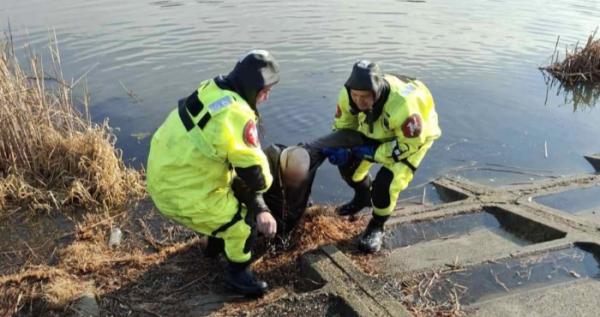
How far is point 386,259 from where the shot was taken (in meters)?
4.03

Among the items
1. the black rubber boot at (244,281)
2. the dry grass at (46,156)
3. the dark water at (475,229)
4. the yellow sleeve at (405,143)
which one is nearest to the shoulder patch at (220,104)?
the black rubber boot at (244,281)

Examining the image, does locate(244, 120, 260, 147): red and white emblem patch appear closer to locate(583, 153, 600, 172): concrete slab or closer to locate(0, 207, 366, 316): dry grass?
locate(0, 207, 366, 316): dry grass

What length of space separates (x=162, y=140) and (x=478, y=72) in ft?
28.7

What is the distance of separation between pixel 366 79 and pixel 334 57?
7375mm

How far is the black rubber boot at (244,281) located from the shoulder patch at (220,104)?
1111 mm

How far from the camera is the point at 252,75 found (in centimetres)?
312

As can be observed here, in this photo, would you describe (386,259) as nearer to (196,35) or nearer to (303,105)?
(303,105)

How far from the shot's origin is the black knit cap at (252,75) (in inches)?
123

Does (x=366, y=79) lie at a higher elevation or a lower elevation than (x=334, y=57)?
higher

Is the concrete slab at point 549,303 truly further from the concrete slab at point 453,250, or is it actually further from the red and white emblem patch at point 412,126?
the red and white emblem patch at point 412,126

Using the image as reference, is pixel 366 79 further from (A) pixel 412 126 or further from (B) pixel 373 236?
(B) pixel 373 236

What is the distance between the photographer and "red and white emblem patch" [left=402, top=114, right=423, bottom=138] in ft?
12.7

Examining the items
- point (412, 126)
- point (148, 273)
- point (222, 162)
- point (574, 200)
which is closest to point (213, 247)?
point (148, 273)

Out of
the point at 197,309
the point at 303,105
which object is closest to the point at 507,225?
the point at 197,309
